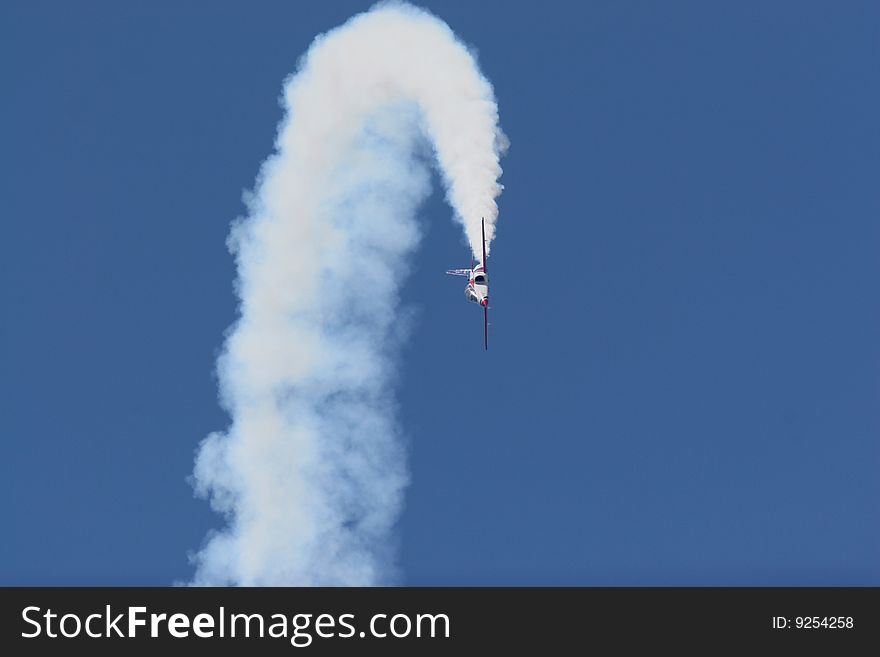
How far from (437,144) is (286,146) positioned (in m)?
11.4

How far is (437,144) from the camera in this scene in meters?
96.4
